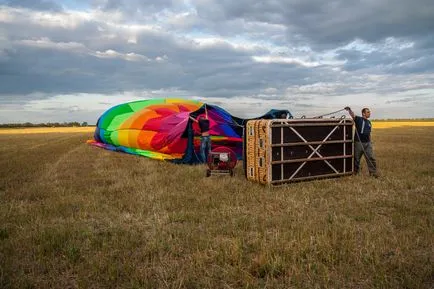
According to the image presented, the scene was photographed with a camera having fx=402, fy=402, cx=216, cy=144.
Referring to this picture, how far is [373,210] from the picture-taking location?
6.80m

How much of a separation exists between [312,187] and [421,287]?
5.30 metres

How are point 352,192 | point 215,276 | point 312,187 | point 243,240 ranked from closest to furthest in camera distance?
1. point 215,276
2. point 243,240
3. point 352,192
4. point 312,187

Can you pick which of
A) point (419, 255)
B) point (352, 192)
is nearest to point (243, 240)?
point (419, 255)

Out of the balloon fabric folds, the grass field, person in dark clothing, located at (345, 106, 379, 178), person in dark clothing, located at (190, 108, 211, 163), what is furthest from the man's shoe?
the balloon fabric folds

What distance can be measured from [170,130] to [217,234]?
9.86 metres

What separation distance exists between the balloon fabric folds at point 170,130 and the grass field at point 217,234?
198 inches

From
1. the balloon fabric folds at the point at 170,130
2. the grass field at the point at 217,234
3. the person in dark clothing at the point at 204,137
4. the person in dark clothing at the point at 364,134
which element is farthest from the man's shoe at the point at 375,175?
the balloon fabric folds at the point at 170,130

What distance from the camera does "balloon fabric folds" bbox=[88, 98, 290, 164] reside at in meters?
14.4

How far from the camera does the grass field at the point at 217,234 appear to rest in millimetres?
4117

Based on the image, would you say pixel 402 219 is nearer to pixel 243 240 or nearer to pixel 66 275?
pixel 243 240

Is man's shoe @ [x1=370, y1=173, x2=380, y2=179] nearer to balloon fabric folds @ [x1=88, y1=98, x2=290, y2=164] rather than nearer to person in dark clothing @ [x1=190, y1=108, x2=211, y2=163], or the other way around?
person in dark clothing @ [x1=190, y1=108, x2=211, y2=163]

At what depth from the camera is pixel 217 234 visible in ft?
17.9

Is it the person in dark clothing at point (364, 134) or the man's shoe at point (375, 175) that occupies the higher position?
the person in dark clothing at point (364, 134)

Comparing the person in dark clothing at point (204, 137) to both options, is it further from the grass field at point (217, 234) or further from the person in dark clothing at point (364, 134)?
the person in dark clothing at point (364, 134)
